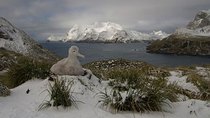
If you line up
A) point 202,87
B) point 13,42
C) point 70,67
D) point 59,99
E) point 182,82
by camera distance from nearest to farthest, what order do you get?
point 59,99 → point 70,67 → point 202,87 → point 182,82 → point 13,42

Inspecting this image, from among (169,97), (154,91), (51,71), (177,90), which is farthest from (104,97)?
(177,90)

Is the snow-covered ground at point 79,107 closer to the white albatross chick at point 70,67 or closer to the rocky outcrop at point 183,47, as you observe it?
the white albatross chick at point 70,67

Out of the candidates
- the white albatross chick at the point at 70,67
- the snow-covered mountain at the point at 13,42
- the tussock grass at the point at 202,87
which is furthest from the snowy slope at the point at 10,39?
the white albatross chick at the point at 70,67

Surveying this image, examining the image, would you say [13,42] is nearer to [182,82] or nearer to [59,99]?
[182,82]

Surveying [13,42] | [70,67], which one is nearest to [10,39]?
[13,42]

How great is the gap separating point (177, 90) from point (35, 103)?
636 cm

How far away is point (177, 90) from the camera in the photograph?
13234 millimetres

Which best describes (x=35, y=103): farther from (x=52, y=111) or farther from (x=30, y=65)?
(x=30, y=65)

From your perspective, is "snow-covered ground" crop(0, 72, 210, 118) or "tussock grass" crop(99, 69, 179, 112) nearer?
"snow-covered ground" crop(0, 72, 210, 118)

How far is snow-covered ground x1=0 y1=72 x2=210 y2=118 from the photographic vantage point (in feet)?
28.9

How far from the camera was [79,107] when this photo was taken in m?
9.48

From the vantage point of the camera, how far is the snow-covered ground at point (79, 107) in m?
8.82

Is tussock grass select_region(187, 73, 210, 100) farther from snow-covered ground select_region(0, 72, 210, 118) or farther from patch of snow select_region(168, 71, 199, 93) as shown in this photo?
snow-covered ground select_region(0, 72, 210, 118)

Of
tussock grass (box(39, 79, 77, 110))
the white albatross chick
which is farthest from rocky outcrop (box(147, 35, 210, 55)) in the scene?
tussock grass (box(39, 79, 77, 110))
